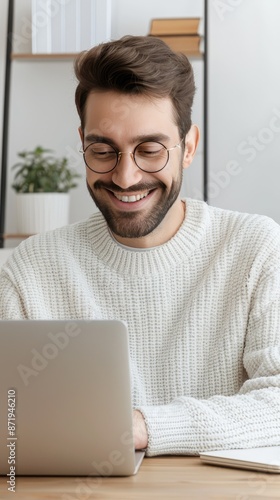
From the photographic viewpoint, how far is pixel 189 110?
1.76 m

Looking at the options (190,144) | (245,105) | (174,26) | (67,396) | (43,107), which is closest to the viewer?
(67,396)

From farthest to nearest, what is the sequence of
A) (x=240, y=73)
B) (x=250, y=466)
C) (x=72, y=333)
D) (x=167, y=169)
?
(x=240, y=73), (x=167, y=169), (x=250, y=466), (x=72, y=333)

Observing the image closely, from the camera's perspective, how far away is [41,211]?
8.91ft

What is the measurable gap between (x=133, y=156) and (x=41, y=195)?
117 cm

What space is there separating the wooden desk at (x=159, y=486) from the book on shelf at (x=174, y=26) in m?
1.88

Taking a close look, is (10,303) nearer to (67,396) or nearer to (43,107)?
(67,396)

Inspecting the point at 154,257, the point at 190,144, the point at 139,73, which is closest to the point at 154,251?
the point at 154,257

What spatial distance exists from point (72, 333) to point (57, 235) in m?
0.85

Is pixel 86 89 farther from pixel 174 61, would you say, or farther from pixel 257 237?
pixel 257 237

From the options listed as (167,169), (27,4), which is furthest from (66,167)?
(167,169)

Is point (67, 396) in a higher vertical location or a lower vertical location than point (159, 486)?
higher

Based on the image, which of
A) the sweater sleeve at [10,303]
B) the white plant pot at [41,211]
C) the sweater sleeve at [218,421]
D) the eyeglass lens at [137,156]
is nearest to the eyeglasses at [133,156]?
the eyeglass lens at [137,156]

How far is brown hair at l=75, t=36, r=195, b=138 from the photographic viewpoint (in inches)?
63.4

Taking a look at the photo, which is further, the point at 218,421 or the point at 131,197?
the point at 131,197
